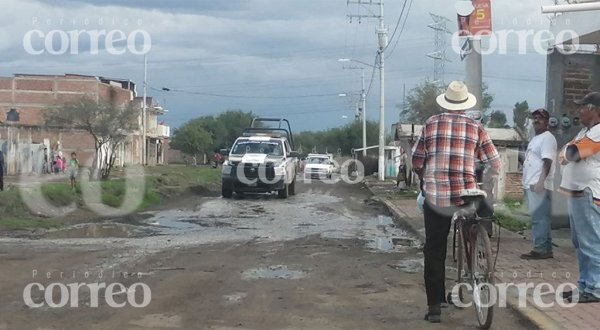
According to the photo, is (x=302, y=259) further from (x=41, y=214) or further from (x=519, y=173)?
(x=519, y=173)

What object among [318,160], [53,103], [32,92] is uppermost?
[32,92]

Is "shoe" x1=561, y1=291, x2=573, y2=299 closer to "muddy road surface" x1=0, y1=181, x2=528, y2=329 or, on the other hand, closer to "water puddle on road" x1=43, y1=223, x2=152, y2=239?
"muddy road surface" x1=0, y1=181, x2=528, y2=329

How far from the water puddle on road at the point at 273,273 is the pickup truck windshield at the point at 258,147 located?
16.0 m

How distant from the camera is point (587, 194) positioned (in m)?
7.22

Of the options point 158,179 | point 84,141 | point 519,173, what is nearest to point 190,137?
point 84,141

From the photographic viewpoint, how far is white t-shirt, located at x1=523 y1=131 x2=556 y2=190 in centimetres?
948

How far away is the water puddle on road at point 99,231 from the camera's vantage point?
14031mm

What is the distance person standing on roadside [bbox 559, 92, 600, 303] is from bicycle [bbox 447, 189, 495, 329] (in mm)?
1062

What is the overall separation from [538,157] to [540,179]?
306 mm

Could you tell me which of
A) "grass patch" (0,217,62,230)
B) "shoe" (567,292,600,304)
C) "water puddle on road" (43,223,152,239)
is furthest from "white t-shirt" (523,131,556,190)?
"grass patch" (0,217,62,230)

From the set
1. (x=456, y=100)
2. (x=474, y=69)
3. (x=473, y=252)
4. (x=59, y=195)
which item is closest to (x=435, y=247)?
(x=473, y=252)

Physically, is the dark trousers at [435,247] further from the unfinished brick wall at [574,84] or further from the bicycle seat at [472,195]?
the unfinished brick wall at [574,84]

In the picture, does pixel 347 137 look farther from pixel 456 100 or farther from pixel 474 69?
pixel 456 100

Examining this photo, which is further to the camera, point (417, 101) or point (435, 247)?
point (417, 101)
